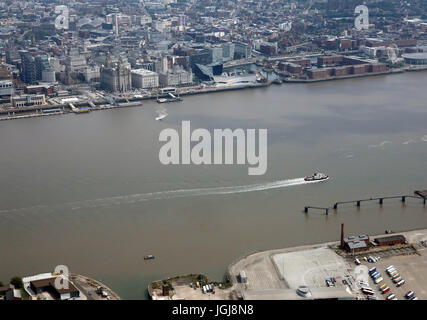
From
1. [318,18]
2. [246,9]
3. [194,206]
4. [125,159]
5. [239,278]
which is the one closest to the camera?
[239,278]

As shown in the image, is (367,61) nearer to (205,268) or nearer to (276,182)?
(276,182)

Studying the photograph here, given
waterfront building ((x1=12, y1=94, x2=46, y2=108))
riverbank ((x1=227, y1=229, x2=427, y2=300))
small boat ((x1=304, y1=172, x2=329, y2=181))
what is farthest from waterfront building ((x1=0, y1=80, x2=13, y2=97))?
riverbank ((x1=227, y1=229, x2=427, y2=300))

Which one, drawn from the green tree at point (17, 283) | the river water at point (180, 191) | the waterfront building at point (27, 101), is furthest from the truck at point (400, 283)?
the waterfront building at point (27, 101)

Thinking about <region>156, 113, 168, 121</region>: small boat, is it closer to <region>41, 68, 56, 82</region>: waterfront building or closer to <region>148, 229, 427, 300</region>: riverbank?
<region>41, 68, 56, 82</region>: waterfront building

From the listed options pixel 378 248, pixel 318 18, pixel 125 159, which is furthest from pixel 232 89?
pixel 318 18

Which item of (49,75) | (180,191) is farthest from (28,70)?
(180,191)

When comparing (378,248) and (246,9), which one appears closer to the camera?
(378,248)

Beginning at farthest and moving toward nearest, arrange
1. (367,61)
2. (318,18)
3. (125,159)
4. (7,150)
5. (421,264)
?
(318,18) → (367,61) → (7,150) → (125,159) → (421,264)
